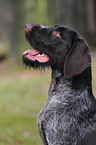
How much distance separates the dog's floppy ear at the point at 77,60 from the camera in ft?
11.2

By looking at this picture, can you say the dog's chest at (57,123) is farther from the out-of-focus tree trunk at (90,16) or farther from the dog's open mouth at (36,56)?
the out-of-focus tree trunk at (90,16)

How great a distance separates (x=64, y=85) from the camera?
366 centimetres

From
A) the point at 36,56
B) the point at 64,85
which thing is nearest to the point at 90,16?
the point at 36,56

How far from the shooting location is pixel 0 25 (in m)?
19.1

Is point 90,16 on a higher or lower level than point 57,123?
lower

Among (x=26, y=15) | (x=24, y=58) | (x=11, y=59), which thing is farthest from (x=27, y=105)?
(x=26, y=15)

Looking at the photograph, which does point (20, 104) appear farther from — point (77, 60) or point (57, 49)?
point (77, 60)

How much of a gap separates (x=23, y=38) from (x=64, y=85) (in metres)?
14.1

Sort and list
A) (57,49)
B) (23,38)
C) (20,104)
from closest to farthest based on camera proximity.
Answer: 1. (57,49)
2. (20,104)
3. (23,38)

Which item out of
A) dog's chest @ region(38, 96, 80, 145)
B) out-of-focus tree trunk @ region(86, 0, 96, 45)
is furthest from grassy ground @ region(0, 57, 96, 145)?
out-of-focus tree trunk @ region(86, 0, 96, 45)

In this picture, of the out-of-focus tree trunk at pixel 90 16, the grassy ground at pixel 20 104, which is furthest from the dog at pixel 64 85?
the out-of-focus tree trunk at pixel 90 16

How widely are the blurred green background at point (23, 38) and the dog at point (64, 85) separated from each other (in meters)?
5.52

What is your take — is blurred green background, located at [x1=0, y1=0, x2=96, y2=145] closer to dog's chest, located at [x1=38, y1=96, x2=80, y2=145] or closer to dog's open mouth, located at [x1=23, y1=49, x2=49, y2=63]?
dog's open mouth, located at [x1=23, y1=49, x2=49, y2=63]

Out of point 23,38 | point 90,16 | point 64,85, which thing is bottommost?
point 23,38
